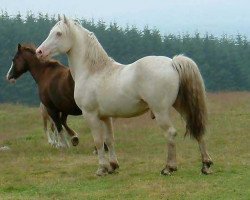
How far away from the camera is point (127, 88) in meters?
9.04

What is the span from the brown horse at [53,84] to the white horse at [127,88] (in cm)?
343

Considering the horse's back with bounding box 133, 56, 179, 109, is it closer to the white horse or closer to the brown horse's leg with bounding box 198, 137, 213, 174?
the white horse

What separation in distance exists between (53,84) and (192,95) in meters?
6.16

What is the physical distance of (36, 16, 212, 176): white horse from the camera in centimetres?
866

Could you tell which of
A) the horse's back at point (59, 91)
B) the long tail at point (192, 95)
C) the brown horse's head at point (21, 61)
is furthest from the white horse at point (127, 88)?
the brown horse's head at point (21, 61)

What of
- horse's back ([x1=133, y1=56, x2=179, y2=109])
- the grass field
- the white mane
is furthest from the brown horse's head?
horse's back ([x1=133, y1=56, x2=179, y2=109])

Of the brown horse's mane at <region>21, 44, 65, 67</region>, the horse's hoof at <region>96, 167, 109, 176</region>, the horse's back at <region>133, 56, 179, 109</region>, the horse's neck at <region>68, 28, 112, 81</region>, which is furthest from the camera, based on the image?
the brown horse's mane at <region>21, 44, 65, 67</region>

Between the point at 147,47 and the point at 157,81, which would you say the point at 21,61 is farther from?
the point at 147,47


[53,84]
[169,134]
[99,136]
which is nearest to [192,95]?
[169,134]

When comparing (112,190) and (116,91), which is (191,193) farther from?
(116,91)

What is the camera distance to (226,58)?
283 ft

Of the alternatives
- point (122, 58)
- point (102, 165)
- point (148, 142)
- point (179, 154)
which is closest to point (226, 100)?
point (148, 142)

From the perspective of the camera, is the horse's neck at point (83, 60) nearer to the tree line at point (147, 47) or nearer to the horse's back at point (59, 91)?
the horse's back at point (59, 91)

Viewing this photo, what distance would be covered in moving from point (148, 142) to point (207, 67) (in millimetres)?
70352
